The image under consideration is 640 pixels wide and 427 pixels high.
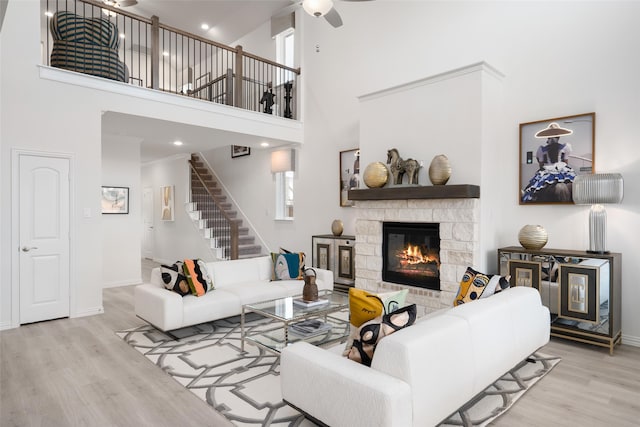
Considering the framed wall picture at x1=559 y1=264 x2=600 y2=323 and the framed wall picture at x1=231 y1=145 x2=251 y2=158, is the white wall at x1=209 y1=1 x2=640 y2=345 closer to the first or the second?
the framed wall picture at x1=559 y1=264 x2=600 y2=323

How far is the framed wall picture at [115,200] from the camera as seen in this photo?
6914 millimetres

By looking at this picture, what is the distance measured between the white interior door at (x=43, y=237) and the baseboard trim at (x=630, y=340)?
6.41 m

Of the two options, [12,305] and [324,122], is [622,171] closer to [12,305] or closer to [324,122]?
[324,122]

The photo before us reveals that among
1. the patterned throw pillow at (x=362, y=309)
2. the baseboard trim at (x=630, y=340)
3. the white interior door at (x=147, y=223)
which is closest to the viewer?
the patterned throw pillow at (x=362, y=309)

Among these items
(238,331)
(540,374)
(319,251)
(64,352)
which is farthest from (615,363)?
(64,352)

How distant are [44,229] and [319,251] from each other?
3.90 metres

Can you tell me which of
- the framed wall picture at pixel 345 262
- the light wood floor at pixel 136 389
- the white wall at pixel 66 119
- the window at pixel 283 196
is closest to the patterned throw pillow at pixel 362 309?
the light wood floor at pixel 136 389

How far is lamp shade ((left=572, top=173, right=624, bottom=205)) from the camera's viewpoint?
3.69 m

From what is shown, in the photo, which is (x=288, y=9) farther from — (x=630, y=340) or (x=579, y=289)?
(x=630, y=340)

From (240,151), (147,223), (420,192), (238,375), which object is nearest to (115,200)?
(240,151)

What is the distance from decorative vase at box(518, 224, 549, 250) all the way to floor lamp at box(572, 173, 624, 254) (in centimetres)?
42

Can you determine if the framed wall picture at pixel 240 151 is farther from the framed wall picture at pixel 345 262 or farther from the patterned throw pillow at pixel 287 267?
the patterned throw pillow at pixel 287 267

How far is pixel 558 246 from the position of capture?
14.3 ft

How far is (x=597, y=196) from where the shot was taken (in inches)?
148
